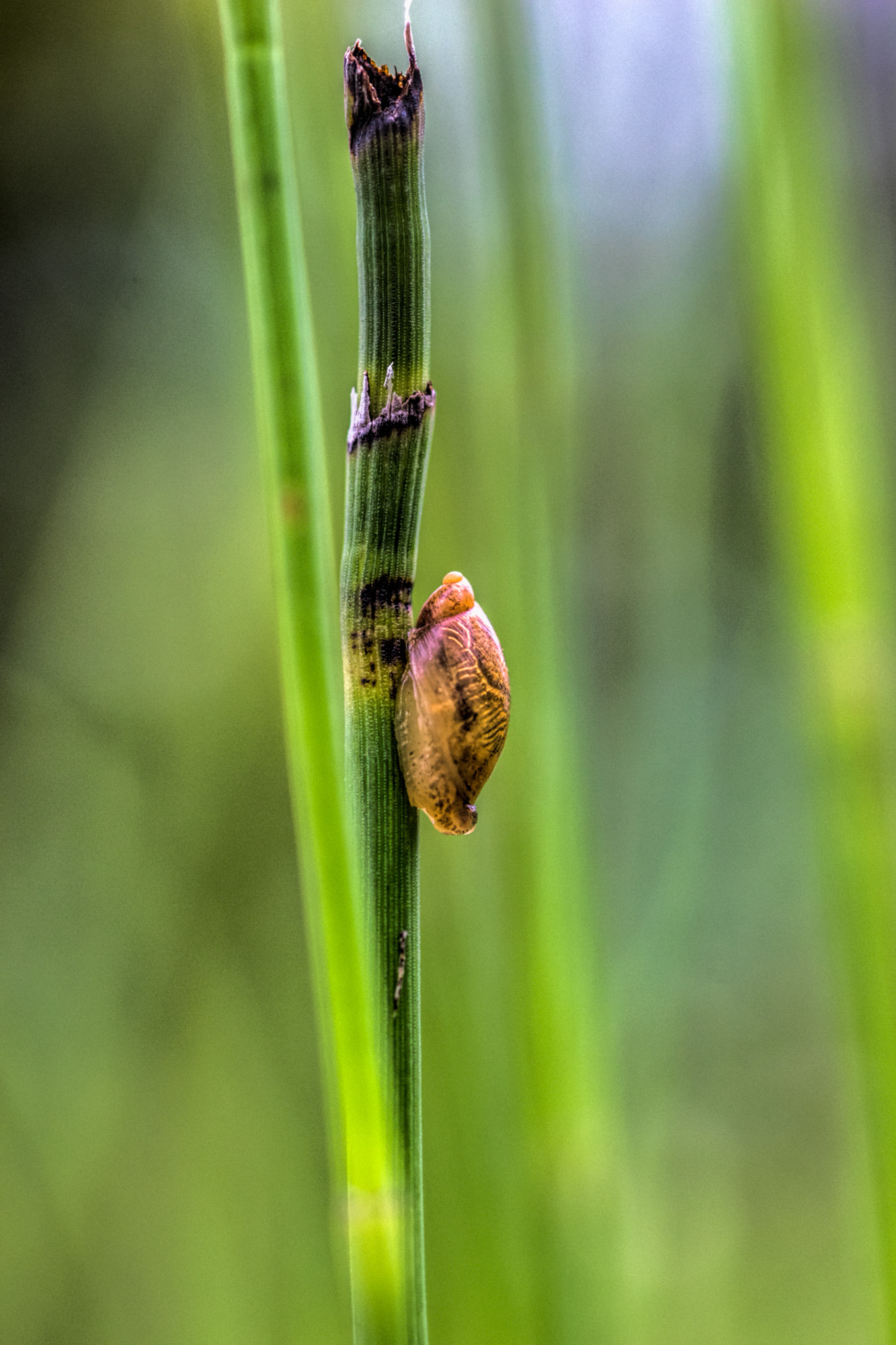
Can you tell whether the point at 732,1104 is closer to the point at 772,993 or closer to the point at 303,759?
the point at 772,993

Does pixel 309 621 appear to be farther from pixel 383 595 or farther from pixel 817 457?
pixel 817 457

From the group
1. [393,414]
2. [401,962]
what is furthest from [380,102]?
[401,962]

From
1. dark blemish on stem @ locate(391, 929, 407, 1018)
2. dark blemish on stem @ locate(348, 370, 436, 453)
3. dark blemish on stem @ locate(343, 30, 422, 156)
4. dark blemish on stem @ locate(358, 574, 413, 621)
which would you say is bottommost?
dark blemish on stem @ locate(391, 929, 407, 1018)

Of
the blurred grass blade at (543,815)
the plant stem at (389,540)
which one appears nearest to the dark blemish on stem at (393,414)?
the plant stem at (389,540)

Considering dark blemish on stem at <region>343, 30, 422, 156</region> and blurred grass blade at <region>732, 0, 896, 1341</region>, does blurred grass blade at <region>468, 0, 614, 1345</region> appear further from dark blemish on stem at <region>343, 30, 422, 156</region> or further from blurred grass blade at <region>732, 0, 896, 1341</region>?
dark blemish on stem at <region>343, 30, 422, 156</region>

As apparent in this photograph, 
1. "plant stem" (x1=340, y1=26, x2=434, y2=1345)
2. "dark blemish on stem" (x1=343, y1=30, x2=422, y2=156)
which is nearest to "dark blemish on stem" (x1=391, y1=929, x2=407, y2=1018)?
"plant stem" (x1=340, y1=26, x2=434, y2=1345)

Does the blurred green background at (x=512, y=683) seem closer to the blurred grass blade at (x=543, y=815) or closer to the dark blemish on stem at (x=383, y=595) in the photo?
the blurred grass blade at (x=543, y=815)

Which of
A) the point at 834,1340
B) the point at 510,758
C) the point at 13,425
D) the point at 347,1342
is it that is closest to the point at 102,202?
the point at 13,425
